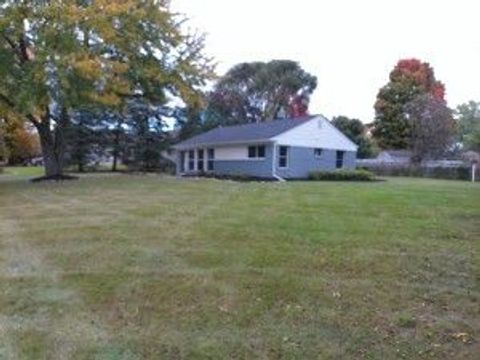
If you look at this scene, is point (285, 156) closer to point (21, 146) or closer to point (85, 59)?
point (85, 59)

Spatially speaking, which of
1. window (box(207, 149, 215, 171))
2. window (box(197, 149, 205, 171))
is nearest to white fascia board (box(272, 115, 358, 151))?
window (box(207, 149, 215, 171))

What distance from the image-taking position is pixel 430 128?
54.3 metres

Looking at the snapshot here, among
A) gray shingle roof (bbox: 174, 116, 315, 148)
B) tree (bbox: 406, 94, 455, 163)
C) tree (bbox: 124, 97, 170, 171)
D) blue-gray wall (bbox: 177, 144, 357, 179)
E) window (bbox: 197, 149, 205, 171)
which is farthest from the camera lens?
tree (bbox: 406, 94, 455, 163)

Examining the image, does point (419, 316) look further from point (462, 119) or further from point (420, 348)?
point (462, 119)

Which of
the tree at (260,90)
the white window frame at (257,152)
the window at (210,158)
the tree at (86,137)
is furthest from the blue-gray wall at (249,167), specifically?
the tree at (260,90)

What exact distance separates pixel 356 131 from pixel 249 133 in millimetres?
28797

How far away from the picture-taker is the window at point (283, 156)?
36344mm

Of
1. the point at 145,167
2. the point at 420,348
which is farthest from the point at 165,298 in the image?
the point at 145,167

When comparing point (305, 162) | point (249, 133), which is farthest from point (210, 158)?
point (305, 162)

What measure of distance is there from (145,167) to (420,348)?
150ft

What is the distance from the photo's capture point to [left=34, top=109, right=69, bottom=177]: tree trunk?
3041 centimetres

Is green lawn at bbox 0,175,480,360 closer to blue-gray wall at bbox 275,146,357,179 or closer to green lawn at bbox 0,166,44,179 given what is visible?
blue-gray wall at bbox 275,146,357,179

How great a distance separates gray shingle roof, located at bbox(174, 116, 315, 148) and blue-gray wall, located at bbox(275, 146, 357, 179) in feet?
4.54

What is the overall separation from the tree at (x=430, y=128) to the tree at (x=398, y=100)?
34.9 ft
